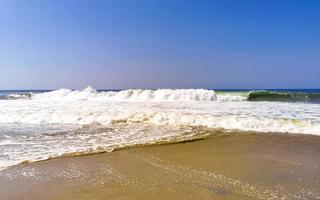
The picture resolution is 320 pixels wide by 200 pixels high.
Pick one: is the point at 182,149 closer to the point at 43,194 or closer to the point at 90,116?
the point at 43,194

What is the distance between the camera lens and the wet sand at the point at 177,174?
447 centimetres

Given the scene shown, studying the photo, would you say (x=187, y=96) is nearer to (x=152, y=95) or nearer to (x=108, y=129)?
(x=152, y=95)

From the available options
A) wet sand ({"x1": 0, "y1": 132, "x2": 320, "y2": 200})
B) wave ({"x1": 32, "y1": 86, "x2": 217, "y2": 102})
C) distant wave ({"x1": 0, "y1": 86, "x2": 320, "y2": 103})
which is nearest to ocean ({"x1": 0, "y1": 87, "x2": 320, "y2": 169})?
wet sand ({"x1": 0, "y1": 132, "x2": 320, "y2": 200})

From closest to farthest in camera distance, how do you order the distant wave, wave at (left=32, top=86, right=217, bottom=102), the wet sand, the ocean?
the wet sand, the ocean, the distant wave, wave at (left=32, top=86, right=217, bottom=102)

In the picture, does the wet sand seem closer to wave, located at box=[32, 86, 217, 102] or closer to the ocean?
the ocean

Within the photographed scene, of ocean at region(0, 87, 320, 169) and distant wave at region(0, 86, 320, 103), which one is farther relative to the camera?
distant wave at region(0, 86, 320, 103)

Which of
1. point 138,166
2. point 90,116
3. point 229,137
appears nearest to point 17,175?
point 138,166

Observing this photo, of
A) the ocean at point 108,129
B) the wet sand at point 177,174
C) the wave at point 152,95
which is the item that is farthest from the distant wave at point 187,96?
the wet sand at point 177,174

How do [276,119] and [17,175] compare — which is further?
[276,119]

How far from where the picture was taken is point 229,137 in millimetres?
9117

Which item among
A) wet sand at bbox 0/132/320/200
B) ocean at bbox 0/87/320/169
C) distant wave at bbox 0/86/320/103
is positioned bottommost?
wet sand at bbox 0/132/320/200

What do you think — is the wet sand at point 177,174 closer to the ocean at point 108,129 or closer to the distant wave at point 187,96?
the ocean at point 108,129

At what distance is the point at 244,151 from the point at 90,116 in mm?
8427

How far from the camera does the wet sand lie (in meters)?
4.47
